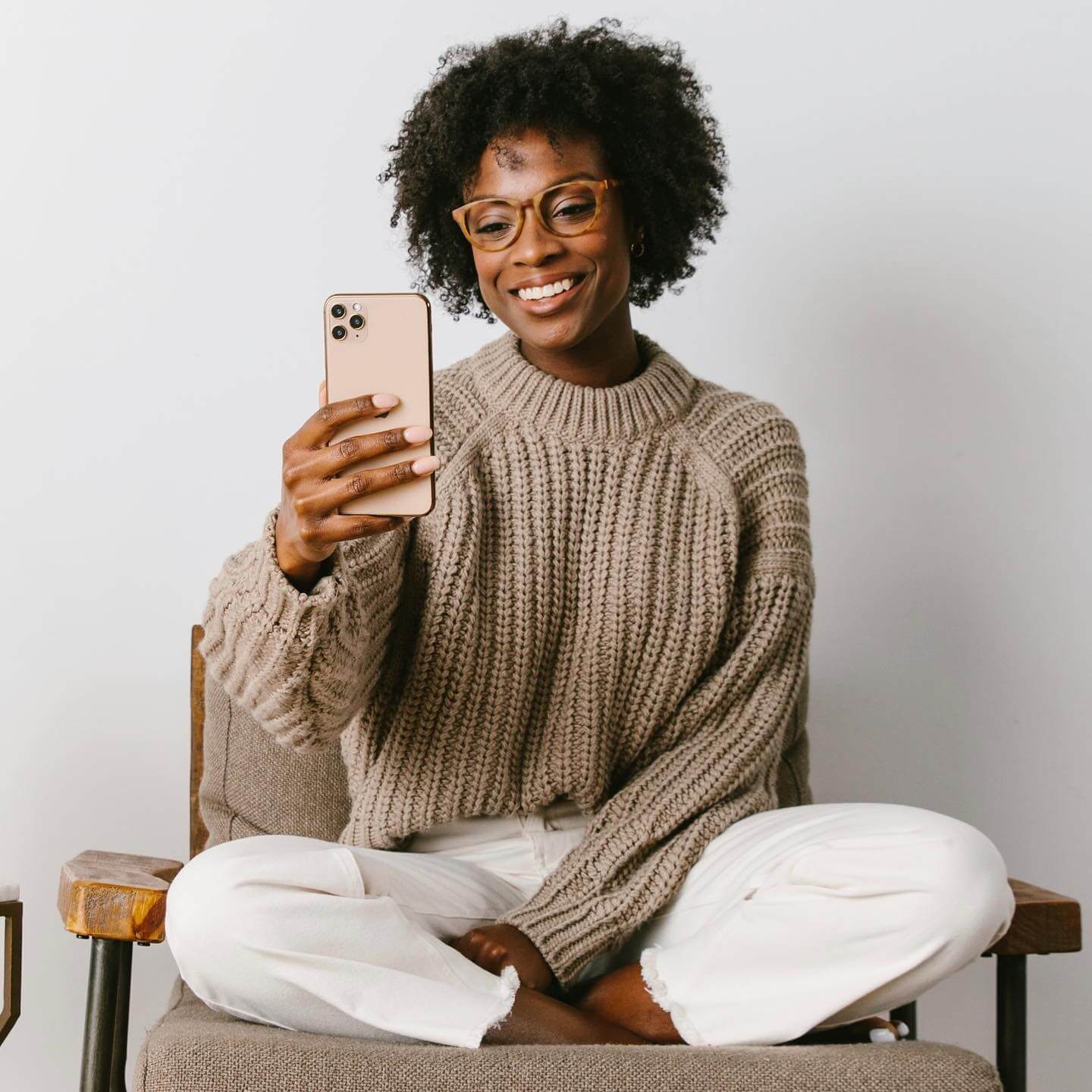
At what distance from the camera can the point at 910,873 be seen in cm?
118

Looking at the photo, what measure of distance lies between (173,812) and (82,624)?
0.27 m

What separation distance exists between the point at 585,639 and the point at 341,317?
43 centimetres

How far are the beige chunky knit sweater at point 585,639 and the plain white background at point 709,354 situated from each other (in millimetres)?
412

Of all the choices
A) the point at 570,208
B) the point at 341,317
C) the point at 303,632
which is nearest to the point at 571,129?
the point at 570,208

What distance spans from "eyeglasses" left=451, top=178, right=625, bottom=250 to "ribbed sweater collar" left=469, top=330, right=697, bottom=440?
5.4 inches

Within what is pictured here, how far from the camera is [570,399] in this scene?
4.88 ft

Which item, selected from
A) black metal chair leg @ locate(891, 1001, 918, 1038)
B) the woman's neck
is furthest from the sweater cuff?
the woman's neck

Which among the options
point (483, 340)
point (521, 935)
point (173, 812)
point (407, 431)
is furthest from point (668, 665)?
point (173, 812)

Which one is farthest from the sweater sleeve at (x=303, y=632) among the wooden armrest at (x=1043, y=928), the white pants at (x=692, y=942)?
the wooden armrest at (x=1043, y=928)

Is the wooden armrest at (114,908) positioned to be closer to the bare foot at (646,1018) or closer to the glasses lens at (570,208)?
the bare foot at (646,1018)

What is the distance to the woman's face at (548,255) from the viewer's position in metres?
1.41

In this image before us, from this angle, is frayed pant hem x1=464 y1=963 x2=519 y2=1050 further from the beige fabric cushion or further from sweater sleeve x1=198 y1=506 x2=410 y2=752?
sweater sleeve x1=198 y1=506 x2=410 y2=752

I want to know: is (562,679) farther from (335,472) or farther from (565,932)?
(335,472)

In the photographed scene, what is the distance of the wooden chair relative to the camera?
41.7 inches
